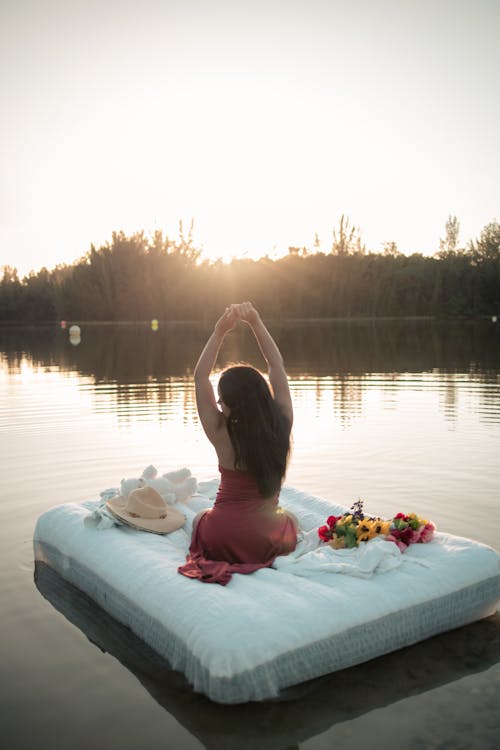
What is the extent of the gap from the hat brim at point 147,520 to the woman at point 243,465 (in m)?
0.48

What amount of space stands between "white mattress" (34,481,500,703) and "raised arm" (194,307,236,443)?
2.60ft

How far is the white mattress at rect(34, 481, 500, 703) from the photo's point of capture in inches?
121

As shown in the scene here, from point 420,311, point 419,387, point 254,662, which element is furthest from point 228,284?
point 254,662

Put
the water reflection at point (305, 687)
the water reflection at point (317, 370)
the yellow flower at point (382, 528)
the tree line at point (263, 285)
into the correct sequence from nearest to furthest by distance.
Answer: the water reflection at point (305, 687) < the yellow flower at point (382, 528) < the water reflection at point (317, 370) < the tree line at point (263, 285)

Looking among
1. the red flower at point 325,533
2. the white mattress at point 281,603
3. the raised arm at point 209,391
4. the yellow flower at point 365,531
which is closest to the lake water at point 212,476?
the white mattress at point 281,603

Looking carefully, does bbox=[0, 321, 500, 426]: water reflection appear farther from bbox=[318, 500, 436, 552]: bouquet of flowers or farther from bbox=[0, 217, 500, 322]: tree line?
bbox=[0, 217, 500, 322]: tree line

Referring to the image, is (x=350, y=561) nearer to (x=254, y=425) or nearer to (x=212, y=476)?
(x=254, y=425)

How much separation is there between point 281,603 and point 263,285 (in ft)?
158

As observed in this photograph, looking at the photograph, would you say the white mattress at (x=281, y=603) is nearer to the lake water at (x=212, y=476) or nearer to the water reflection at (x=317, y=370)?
the lake water at (x=212, y=476)

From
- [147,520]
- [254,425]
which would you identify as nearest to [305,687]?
[254,425]

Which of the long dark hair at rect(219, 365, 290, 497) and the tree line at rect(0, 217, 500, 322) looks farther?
the tree line at rect(0, 217, 500, 322)

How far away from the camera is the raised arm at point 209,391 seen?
380 cm

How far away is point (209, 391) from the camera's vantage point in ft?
12.8

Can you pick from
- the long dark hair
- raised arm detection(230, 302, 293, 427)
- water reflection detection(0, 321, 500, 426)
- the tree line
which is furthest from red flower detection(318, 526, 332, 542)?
the tree line
